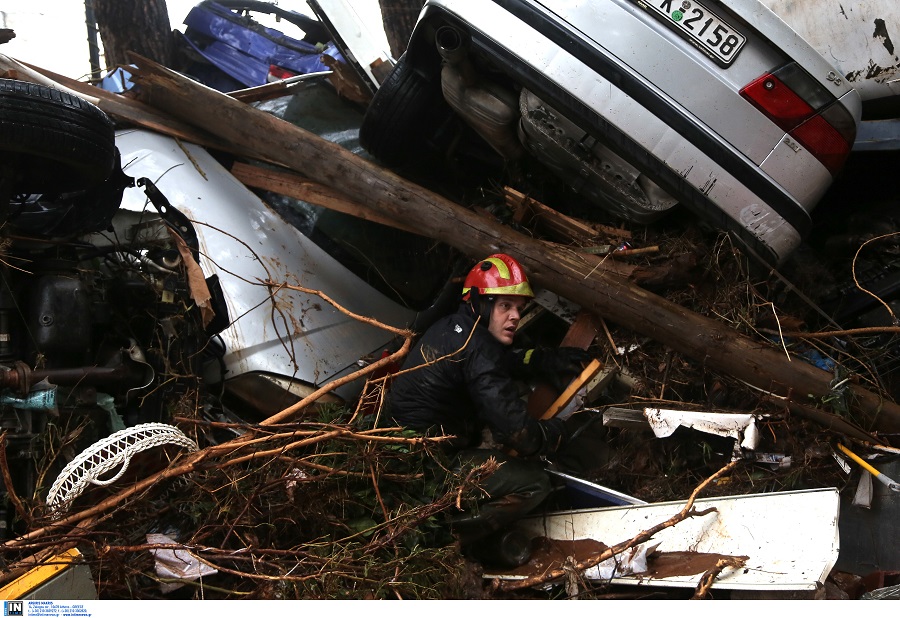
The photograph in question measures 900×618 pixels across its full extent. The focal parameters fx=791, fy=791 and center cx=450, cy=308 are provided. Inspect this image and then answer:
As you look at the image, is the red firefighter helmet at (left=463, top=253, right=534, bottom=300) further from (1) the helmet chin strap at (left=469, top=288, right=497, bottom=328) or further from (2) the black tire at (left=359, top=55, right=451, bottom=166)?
(2) the black tire at (left=359, top=55, right=451, bottom=166)

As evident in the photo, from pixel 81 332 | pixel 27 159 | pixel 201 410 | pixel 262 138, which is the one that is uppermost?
pixel 262 138

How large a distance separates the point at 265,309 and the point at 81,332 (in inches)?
35.8

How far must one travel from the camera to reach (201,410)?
146 inches

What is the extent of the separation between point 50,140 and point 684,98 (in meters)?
2.54

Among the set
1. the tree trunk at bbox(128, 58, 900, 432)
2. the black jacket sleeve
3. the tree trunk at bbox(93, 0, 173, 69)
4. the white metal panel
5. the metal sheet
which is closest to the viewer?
the metal sheet

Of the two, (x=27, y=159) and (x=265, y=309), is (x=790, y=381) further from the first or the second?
(x=27, y=159)

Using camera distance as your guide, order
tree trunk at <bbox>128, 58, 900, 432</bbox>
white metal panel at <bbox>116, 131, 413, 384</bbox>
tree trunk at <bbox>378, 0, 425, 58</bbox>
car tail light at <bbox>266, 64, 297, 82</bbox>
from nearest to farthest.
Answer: tree trunk at <bbox>128, 58, 900, 432</bbox> < white metal panel at <bbox>116, 131, 413, 384</bbox> < car tail light at <bbox>266, 64, 297, 82</bbox> < tree trunk at <bbox>378, 0, 425, 58</bbox>

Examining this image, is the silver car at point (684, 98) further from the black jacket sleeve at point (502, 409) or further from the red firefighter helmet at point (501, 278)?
the black jacket sleeve at point (502, 409)

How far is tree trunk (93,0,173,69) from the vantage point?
243 inches

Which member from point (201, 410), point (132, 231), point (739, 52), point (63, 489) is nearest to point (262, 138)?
point (132, 231)

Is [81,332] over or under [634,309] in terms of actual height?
under

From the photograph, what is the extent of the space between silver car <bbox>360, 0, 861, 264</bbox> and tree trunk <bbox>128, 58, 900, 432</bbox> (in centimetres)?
43

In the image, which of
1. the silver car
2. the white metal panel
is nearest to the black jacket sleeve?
the white metal panel
